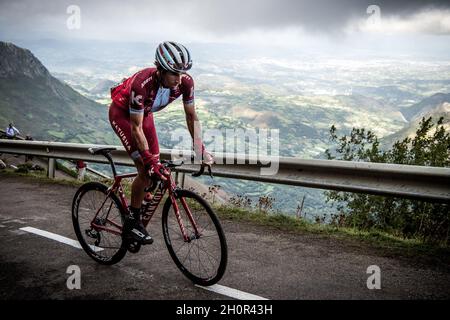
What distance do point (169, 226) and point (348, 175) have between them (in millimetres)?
2749

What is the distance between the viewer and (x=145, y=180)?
164 inches

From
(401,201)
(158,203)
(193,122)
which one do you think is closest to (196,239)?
(158,203)

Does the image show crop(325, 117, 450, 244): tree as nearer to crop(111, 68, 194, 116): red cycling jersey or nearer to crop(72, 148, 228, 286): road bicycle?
crop(72, 148, 228, 286): road bicycle

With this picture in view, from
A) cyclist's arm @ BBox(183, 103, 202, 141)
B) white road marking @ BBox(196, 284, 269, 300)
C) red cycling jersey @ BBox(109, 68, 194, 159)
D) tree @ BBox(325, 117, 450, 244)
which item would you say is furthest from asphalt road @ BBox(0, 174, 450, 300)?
cyclist's arm @ BBox(183, 103, 202, 141)

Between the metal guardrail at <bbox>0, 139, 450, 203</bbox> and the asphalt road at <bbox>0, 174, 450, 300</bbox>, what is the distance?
2.61 feet

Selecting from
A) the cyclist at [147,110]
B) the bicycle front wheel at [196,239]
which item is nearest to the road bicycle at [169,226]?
the bicycle front wheel at [196,239]

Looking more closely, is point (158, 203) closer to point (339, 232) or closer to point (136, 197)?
point (136, 197)

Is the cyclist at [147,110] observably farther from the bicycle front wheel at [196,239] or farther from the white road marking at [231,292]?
the white road marking at [231,292]

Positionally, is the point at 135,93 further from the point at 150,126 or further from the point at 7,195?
the point at 7,195

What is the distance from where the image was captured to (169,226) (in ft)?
13.8

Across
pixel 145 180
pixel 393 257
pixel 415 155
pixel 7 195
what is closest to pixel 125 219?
pixel 145 180

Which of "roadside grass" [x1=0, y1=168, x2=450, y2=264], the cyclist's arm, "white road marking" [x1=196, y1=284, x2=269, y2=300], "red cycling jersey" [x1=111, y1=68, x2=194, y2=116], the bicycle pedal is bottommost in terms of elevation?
"white road marking" [x1=196, y1=284, x2=269, y2=300]

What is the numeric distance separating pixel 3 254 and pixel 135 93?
278 cm

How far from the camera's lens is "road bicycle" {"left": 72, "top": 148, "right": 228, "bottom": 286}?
3791mm
